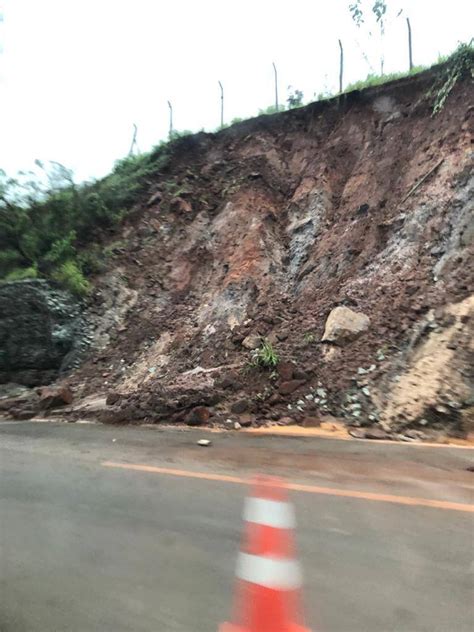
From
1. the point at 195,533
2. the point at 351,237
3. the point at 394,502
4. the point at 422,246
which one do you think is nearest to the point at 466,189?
the point at 422,246

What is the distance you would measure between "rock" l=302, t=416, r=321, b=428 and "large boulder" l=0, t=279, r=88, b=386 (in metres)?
6.95

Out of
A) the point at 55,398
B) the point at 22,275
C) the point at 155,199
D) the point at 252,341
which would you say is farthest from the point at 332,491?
the point at 155,199

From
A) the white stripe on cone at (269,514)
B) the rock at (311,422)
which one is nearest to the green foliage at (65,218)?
the rock at (311,422)

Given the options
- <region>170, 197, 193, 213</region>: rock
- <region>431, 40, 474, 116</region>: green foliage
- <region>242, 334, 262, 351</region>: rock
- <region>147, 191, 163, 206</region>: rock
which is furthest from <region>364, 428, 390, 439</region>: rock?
<region>147, 191, 163, 206</region>: rock

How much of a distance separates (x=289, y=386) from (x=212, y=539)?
4.94 meters

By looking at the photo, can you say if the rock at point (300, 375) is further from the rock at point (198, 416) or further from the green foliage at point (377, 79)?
the green foliage at point (377, 79)

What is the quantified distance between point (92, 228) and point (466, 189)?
35.1ft

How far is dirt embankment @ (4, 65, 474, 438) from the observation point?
7.95 metres

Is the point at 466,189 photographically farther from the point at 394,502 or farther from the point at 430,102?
the point at 394,502

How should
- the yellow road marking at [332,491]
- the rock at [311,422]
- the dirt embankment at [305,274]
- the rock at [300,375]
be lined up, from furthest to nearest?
the rock at [300,375] < the dirt embankment at [305,274] < the rock at [311,422] < the yellow road marking at [332,491]

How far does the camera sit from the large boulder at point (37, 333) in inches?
493

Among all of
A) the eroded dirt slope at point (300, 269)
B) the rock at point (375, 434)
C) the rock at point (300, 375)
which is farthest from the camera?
the rock at point (300, 375)

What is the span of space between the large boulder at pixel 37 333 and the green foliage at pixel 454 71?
10545 mm

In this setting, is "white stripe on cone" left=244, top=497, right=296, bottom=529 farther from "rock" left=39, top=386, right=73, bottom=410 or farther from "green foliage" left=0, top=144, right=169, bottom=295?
"green foliage" left=0, top=144, right=169, bottom=295
